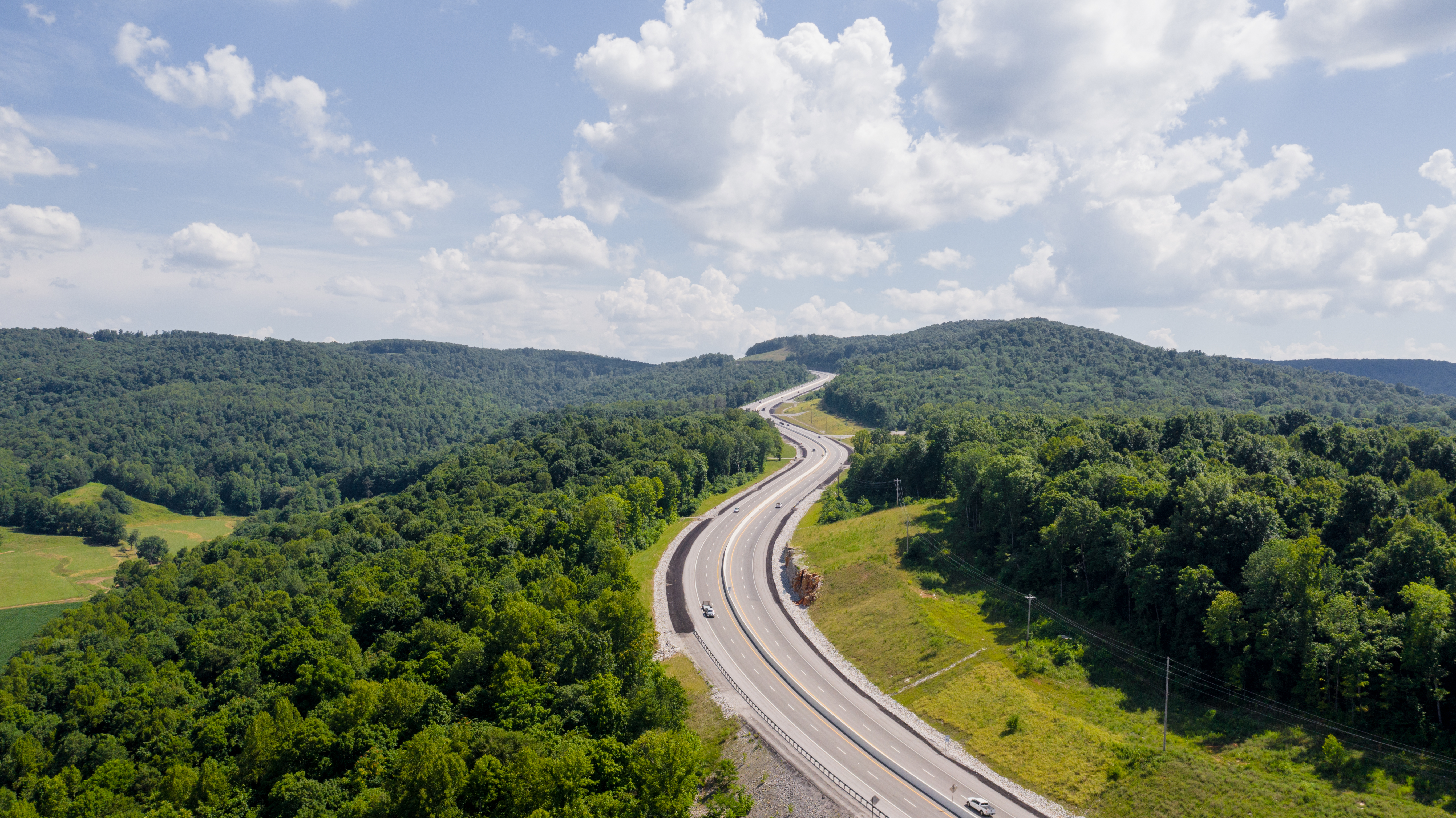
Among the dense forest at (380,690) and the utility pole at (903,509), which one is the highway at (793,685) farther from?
the utility pole at (903,509)

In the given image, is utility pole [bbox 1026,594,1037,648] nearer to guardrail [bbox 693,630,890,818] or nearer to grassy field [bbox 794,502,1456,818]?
grassy field [bbox 794,502,1456,818]

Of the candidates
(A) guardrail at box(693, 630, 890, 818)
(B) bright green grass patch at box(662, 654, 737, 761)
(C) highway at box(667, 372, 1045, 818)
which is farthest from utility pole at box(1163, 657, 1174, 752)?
(B) bright green grass patch at box(662, 654, 737, 761)

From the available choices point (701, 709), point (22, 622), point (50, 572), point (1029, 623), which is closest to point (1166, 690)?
point (1029, 623)

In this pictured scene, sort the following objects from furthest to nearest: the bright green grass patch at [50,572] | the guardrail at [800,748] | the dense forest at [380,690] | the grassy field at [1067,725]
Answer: the bright green grass patch at [50,572], the guardrail at [800,748], the dense forest at [380,690], the grassy field at [1067,725]

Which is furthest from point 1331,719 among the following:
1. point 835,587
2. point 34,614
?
point 34,614

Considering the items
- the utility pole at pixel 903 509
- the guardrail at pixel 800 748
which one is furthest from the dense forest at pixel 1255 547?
the guardrail at pixel 800 748
